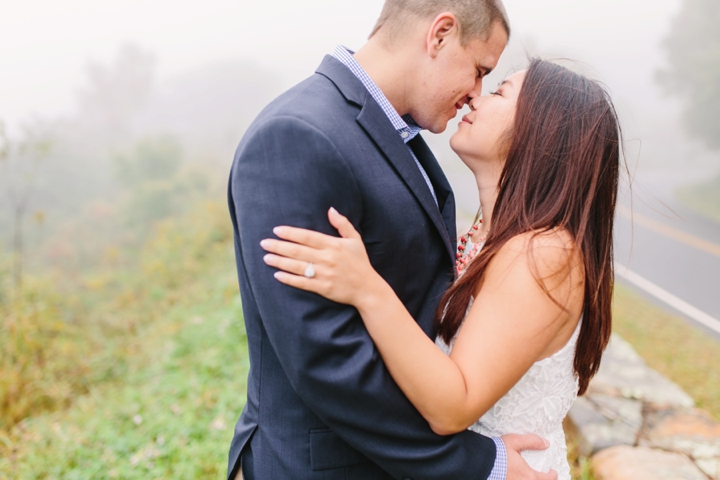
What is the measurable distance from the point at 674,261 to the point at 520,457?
9.67 metres

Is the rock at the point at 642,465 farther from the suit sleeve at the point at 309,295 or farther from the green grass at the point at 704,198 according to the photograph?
the green grass at the point at 704,198

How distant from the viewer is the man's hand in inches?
58.3

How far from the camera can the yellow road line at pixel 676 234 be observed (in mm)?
10336

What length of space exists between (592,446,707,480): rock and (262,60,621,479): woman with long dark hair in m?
1.07

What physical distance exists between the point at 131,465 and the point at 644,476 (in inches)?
112

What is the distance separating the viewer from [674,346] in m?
5.37

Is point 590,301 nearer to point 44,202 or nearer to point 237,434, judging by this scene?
point 237,434

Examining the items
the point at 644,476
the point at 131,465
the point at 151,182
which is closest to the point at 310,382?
the point at 644,476

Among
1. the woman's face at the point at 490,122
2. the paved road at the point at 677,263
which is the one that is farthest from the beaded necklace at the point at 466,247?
the paved road at the point at 677,263

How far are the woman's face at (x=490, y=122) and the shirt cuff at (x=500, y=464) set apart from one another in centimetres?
89

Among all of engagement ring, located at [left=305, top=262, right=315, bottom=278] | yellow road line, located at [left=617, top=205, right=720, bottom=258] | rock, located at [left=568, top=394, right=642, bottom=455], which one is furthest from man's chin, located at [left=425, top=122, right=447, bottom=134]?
yellow road line, located at [left=617, top=205, right=720, bottom=258]

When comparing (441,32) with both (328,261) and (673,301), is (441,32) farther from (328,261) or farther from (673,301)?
(673,301)

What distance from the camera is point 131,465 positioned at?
3.13 meters

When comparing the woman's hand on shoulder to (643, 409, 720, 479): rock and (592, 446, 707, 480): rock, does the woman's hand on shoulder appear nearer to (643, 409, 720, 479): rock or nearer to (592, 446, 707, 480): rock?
(592, 446, 707, 480): rock
